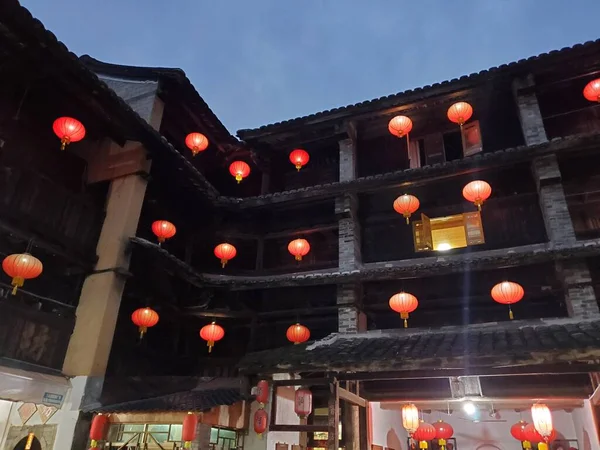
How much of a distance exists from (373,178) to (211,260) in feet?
20.1

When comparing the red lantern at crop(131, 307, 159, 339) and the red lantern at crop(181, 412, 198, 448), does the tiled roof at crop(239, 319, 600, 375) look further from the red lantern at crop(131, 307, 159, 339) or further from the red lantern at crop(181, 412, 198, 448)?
the red lantern at crop(131, 307, 159, 339)

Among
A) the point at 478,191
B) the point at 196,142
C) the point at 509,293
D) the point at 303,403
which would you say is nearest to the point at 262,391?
the point at 303,403

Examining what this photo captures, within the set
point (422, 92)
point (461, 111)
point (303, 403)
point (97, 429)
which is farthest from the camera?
point (422, 92)

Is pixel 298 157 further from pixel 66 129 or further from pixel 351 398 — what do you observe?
pixel 351 398

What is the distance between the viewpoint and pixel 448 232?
12.9m

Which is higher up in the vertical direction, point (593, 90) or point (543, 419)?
point (593, 90)

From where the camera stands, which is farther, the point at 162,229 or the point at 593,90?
the point at 162,229

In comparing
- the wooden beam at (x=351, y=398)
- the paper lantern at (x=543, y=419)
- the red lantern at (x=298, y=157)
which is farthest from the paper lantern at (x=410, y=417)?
the red lantern at (x=298, y=157)

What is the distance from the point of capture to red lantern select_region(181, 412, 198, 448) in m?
9.21

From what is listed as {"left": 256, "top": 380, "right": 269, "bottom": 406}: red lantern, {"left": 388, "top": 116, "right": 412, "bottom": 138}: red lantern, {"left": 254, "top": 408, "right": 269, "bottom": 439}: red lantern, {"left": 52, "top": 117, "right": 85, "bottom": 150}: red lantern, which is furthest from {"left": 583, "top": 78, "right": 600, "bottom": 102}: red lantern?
{"left": 52, "top": 117, "right": 85, "bottom": 150}: red lantern

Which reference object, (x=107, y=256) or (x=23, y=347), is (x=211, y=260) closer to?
(x=107, y=256)

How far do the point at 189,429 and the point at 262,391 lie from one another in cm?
165

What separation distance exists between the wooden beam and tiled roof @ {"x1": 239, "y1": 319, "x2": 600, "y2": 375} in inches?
35.0

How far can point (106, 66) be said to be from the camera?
15.6 m
